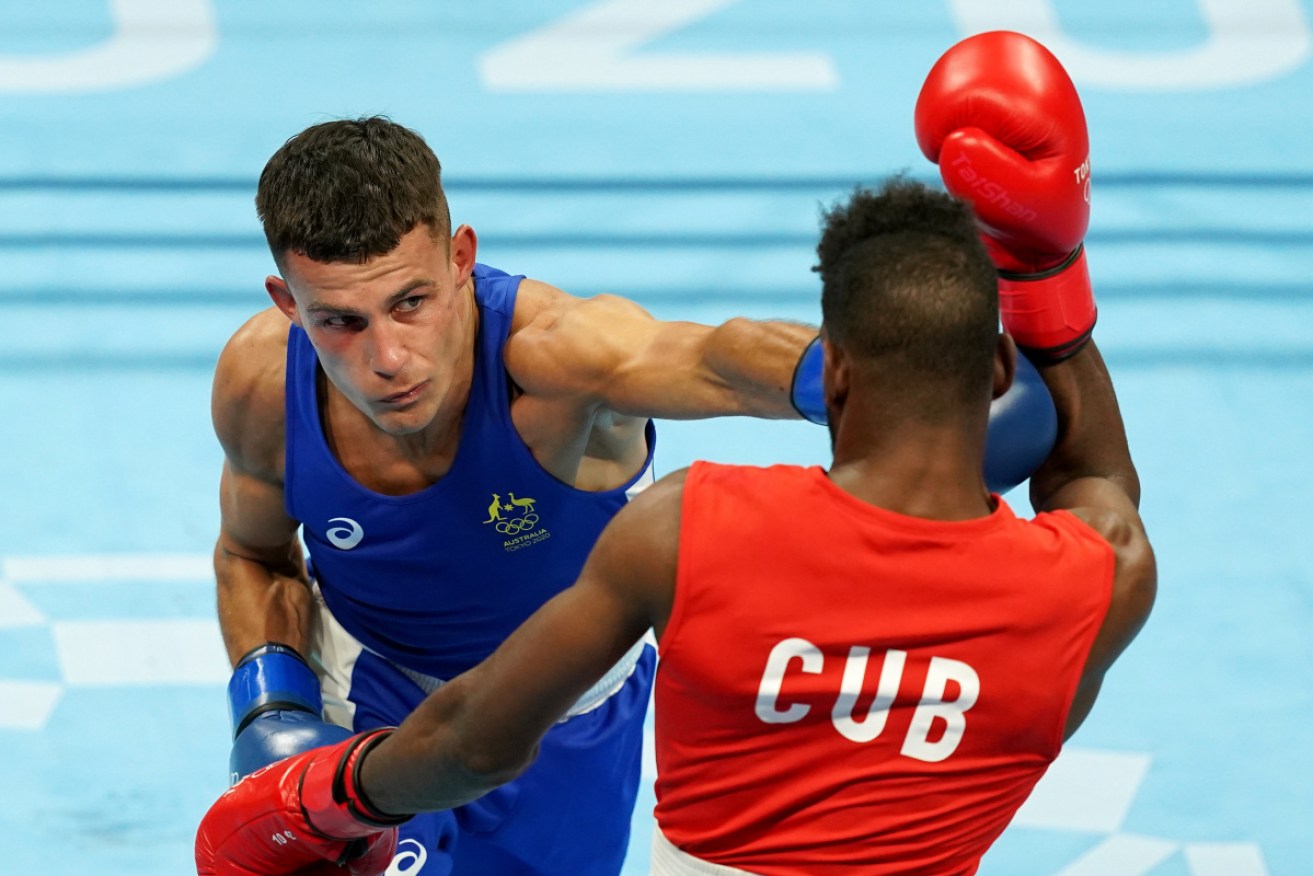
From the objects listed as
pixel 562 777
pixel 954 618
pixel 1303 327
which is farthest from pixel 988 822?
pixel 1303 327

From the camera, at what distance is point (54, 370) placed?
493cm

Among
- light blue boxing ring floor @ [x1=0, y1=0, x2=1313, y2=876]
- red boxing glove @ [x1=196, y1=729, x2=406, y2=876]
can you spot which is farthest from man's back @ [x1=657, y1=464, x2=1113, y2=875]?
light blue boxing ring floor @ [x1=0, y1=0, x2=1313, y2=876]

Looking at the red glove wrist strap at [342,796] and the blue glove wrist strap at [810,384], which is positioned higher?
the blue glove wrist strap at [810,384]

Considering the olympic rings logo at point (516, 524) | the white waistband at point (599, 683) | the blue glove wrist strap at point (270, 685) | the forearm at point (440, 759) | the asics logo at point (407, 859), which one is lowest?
the asics logo at point (407, 859)

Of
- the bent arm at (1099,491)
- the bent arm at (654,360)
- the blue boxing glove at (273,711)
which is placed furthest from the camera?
the blue boxing glove at (273,711)

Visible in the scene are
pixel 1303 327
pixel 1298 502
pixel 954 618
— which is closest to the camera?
pixel 954 618

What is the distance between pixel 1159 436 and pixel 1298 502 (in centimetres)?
41

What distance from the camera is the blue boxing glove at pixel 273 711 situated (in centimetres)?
258

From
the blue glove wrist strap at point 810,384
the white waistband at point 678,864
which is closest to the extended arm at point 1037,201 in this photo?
the blue glove wrist strap at point 810,384

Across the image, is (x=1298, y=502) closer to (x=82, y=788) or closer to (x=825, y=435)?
(x=825, y=435)

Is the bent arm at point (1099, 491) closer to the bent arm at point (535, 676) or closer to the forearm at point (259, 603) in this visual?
the bent arm at point (535, 676)

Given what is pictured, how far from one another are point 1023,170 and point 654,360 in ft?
1.92

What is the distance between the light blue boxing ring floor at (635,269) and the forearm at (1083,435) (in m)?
1.49

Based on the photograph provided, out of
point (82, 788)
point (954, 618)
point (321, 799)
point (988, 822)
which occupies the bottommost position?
point (82, 788)
